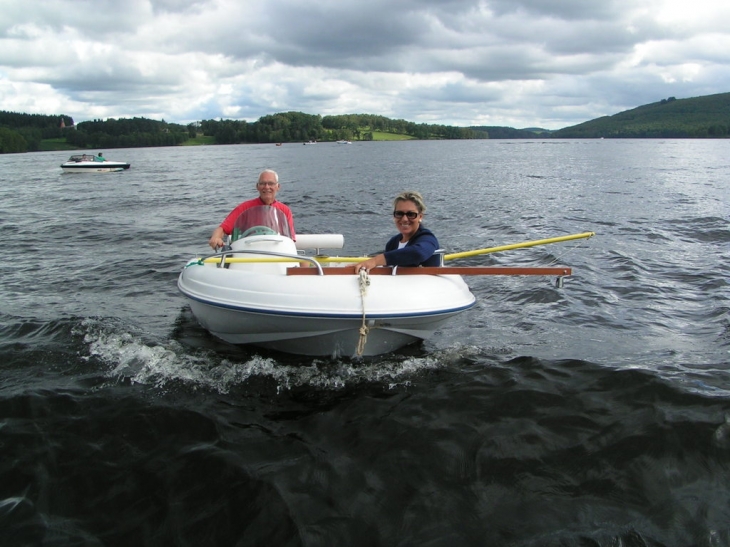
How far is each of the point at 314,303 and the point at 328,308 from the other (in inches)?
6.4

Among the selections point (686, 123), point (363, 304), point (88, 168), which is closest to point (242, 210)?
point (363, 304)

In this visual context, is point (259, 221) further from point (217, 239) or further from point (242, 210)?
point (217, 239)

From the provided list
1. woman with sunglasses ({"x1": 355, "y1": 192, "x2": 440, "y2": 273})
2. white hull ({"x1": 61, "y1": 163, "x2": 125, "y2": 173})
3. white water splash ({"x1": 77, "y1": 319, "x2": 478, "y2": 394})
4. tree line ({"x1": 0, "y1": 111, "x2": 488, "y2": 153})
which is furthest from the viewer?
tree line ({"x1": 0, "y1": 111, "x2": 488, "y2": 153})

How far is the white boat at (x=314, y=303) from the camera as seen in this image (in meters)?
5.50

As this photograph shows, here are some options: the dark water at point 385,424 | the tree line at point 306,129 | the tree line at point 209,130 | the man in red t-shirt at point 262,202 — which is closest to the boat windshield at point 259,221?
the man in red t-shirt at point 262,202

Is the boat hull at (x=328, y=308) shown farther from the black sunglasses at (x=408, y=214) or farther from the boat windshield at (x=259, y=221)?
the boat windshield at (x=259, y=221)

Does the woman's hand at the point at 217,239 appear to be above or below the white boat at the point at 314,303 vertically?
above

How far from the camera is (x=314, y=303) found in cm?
547

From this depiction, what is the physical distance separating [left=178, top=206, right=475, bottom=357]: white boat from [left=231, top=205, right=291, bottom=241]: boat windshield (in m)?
0.56

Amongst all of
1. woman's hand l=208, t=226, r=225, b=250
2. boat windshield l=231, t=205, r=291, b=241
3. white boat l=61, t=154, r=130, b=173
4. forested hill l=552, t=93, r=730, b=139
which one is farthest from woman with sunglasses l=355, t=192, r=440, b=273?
forested hill l=552, t=93, r=730, b=139

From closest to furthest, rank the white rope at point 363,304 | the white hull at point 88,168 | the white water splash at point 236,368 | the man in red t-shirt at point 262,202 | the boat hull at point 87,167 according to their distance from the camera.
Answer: the white rope at point 363,304, the white water splash at point 236,368, the man in red t-shirt at point 262,202, the boat hull at point 87,167, the white hull at point 88,168

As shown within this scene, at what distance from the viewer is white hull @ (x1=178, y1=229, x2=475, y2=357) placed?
18.0 ft

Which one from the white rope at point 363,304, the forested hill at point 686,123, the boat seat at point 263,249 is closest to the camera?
the white rope at point 363,304

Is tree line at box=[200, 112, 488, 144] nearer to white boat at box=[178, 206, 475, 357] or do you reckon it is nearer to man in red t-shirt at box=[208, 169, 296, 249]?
man in red t-shirt at box=[208, 169, 296, 249]
